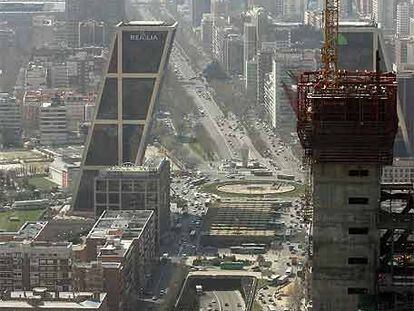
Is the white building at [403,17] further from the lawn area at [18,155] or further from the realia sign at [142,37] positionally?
the realia sign at [142,37]

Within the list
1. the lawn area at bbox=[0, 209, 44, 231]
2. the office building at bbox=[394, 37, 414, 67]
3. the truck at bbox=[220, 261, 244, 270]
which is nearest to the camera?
the truck at bbox=[220, 261, 244, 270]

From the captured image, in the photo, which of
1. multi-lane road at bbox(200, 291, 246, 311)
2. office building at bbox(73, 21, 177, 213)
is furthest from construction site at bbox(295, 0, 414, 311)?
office building at bbox(73, 21, 177, 213)

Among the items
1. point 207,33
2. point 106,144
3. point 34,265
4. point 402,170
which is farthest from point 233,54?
point 34,265

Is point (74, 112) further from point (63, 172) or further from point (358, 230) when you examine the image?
point (358, 230)

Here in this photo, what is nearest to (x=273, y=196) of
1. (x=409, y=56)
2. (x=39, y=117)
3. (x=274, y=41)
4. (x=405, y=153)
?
(x=405, y=153)

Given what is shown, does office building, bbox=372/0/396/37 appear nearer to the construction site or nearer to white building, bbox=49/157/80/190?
white building, bbox=49/157/80/190

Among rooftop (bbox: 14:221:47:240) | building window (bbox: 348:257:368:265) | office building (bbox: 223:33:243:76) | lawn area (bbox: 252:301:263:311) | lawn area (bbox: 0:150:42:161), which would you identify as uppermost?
building window (bbox: 348:257:368:265)
